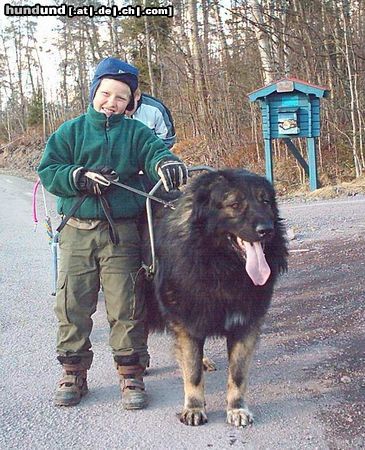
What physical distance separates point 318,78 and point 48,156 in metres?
13.9

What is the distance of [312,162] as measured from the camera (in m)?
12.2

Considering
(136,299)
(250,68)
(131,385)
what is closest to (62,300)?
(136,299)

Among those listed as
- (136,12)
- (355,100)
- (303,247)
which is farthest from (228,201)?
(136,12)

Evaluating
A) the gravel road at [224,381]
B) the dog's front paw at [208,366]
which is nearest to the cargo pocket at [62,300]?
the gravel road at [224,381]

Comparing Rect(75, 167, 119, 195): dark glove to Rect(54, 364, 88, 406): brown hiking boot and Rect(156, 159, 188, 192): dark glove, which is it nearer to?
Rect(156, 159, 188, 192): dark glove

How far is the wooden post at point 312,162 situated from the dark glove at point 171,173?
366 inches

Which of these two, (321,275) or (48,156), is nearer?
(48,156)

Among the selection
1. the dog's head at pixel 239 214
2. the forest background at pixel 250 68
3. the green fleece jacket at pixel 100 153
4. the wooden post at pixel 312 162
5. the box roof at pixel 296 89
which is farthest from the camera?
the forest background at pixel 250 68

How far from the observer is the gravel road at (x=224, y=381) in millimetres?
2881

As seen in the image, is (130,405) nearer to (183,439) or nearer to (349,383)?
(183,439)

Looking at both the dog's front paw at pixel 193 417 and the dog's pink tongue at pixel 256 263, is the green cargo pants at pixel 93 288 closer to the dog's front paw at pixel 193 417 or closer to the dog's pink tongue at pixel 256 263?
the dog's front paw at pixel 193 417

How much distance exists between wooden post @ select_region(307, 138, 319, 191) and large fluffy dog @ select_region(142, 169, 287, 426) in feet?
30.5

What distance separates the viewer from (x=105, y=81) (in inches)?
133

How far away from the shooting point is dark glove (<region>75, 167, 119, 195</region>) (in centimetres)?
313
